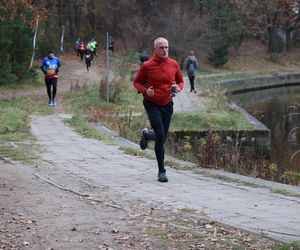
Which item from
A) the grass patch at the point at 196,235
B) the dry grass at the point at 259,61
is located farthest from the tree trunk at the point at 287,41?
the grass patch at the point at 196,235

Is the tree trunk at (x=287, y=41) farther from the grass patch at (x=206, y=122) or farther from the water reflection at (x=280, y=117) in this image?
the grass patch at (x=206, y=122)

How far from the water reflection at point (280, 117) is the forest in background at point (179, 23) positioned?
7237 millimetres

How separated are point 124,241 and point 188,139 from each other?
36.4 feet

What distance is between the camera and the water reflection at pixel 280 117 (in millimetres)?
16781

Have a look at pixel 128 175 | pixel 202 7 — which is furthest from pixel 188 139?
pixel 202 7

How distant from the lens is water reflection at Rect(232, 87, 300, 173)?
16.8m

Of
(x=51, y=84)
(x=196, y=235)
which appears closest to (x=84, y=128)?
(x=51, y=84)

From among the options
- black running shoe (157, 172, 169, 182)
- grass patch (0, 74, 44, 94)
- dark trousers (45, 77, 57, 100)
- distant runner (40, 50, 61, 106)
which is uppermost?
distant runner (40, 50, 61, 106)

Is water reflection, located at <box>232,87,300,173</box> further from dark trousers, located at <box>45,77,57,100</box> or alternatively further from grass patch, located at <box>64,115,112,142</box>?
dark trousers, located at <box>45,77,57,100</box>

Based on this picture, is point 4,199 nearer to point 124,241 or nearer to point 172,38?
point 124,241

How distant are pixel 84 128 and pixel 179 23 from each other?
30.2 meters

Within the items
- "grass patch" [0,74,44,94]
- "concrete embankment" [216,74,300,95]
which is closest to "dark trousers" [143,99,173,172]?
"grass patch" [0,74,44,94]

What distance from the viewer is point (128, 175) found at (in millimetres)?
9102

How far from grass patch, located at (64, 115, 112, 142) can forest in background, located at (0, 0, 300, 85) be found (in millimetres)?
21746
